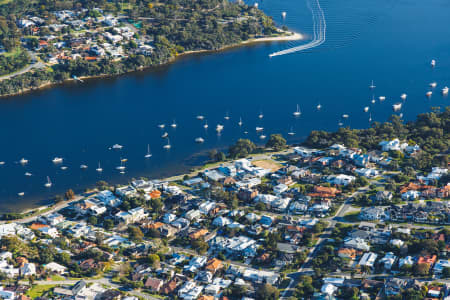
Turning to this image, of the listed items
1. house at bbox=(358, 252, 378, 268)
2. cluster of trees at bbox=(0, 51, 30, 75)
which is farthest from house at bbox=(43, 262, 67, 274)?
cluster of trees at bbox=(0, 51, 30, 75)

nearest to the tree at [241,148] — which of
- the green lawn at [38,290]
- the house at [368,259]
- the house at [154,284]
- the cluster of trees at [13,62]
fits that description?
the house at [368,259]

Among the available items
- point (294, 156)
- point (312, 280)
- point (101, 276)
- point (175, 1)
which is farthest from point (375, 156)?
point (175, 1)

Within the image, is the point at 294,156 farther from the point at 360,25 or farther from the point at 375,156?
the point at 360,25

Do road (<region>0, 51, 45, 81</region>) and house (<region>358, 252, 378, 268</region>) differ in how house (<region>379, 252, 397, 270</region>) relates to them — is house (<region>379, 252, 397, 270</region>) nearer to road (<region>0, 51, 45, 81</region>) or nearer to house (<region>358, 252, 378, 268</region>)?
house (<region>358, 252, 378, 268</region>)

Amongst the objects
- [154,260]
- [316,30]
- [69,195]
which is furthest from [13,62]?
[154,260]

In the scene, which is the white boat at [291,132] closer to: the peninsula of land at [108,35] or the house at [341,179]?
the house at [341,179]

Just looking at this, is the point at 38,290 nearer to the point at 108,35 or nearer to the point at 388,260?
the point at 388,260

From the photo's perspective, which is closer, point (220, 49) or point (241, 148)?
point (241, 148)
